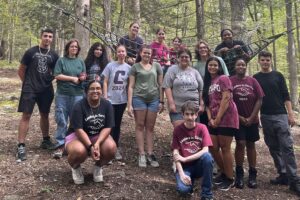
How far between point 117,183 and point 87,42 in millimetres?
3213

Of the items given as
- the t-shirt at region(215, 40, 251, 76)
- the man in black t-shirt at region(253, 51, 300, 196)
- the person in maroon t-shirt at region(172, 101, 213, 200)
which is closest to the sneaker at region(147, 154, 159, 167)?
the person in maroon t-shirt at region(172, 101, 213, 200)

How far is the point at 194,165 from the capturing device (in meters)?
3.71

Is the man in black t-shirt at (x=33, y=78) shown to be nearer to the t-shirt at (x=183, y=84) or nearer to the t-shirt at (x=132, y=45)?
the t-shirt at (x=132, y=45)

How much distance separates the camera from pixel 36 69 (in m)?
4.65

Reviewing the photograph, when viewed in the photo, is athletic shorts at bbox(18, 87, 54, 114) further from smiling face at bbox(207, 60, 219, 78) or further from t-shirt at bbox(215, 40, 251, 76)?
t-shirt at bbox(215, 40, 251, 76)

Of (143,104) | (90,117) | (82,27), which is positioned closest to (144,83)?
(143,104)

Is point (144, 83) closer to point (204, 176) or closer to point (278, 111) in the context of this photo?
point (204, 176)

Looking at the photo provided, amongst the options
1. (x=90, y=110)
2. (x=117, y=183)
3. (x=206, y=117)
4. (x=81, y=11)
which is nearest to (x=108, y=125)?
(x=90, y=110)

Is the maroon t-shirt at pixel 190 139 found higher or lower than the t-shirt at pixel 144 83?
lower

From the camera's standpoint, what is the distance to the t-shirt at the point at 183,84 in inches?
172

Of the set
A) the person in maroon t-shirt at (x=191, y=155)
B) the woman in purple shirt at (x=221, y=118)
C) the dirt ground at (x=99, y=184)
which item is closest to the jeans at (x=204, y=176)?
the person in maroon t-shirt at (x=191, y=155)

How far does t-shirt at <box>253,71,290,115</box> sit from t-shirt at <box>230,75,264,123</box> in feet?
0.83

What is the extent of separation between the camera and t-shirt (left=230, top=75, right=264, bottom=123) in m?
4.26

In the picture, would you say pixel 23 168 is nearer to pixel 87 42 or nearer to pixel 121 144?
pixel 121 144
